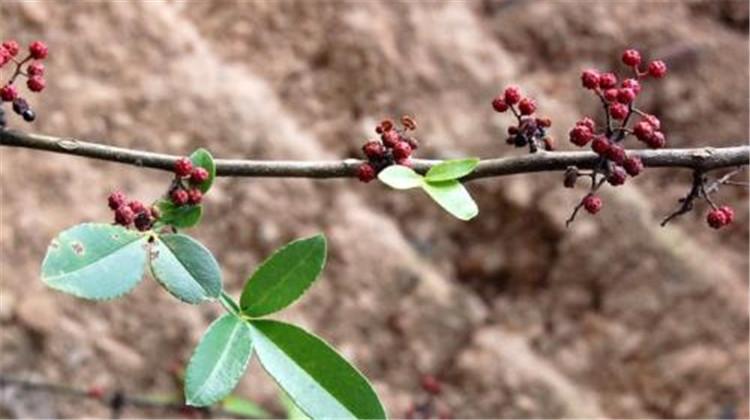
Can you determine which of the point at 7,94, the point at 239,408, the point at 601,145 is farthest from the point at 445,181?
the point at 239,408

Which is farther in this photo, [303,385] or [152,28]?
[152,28]

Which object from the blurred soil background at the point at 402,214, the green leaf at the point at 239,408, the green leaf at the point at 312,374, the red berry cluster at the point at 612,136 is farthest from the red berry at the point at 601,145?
the blurred soil background at the point at 402,214

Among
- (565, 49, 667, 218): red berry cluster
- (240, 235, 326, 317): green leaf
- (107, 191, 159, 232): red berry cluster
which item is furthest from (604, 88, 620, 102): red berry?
(107, 191, 159, 232): red berry cluster

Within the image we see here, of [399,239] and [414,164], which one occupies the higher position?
[399,239]

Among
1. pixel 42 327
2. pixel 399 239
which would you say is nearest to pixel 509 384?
pixel 399 239

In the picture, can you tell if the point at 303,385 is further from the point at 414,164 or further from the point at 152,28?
the point at 152,28

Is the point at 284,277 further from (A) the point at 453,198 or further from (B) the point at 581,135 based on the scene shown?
(B) the point at 581,135

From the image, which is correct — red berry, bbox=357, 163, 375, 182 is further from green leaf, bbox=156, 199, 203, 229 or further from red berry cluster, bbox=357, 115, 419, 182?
green leaf, bbox=156, 199, 203, 229
